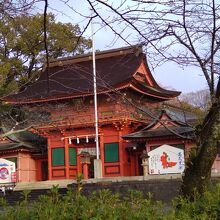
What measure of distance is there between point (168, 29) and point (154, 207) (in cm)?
217

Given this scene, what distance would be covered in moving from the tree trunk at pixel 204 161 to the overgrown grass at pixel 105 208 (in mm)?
514

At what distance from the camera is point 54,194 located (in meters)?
3.39

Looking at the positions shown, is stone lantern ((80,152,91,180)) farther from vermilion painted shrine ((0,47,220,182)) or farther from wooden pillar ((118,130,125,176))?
wooden pillar ((118,130,125,176))

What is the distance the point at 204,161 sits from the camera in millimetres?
4160

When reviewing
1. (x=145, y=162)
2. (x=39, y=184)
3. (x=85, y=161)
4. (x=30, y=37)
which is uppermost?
(x=30, y=37)

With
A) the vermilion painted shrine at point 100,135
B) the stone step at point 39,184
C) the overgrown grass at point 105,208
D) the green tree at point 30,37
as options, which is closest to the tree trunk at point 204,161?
the overgrown grass at point 105,208

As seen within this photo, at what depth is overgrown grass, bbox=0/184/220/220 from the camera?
3.01m

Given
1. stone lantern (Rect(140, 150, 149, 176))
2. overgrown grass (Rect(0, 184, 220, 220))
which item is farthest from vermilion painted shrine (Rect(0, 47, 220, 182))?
overgrown grass (Rect(0, 184, 220, 220))

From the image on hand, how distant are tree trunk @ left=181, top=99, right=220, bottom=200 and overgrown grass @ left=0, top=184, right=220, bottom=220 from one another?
20.2 inches

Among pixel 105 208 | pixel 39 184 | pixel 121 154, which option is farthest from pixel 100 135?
pixel 105 208

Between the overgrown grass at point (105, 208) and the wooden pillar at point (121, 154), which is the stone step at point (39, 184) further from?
the overgrown grass at point (105, 208)

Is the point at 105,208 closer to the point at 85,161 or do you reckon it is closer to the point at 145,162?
the point at 145,162

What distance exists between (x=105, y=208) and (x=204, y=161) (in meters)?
1.42

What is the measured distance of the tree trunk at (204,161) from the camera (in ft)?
13.5
